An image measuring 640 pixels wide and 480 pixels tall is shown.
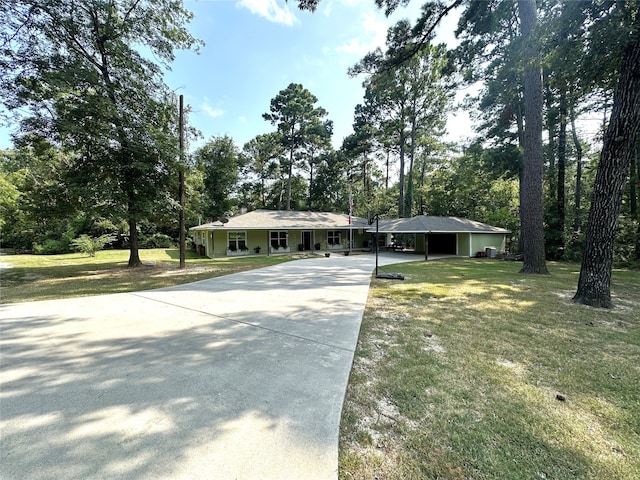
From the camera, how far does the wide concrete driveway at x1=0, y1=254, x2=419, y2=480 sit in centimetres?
178

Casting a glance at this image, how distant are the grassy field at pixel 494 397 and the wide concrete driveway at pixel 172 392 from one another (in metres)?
0.34

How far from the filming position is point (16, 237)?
73.6 feet

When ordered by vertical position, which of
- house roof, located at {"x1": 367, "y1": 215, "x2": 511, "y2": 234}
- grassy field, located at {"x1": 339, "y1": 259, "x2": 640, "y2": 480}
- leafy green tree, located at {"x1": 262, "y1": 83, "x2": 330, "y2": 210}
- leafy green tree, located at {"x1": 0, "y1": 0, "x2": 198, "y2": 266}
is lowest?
grassy field, located at {"x1": 339, "y1": 259, "x2": 640, "y2": 480}

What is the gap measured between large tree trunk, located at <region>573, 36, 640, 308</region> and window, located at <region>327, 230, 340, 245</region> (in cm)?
1707

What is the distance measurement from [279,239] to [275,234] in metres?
0.48

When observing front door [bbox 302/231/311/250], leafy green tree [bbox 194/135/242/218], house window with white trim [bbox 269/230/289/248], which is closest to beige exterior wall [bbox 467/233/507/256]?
front door [bbox 302/231/311/250]

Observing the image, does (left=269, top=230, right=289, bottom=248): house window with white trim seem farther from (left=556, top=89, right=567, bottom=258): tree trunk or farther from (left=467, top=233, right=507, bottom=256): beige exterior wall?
(left=556, top=89, right=567, bottom=258): tree trunk

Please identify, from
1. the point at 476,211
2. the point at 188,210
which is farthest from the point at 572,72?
the point at 476,211

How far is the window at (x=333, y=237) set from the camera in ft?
73.2

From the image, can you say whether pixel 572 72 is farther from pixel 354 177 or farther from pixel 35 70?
pixel 354 177

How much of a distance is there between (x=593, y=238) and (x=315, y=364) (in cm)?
671

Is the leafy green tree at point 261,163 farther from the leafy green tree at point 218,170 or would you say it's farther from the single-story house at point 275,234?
the single-story house at point 275,234

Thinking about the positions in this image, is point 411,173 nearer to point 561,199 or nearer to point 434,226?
point 434,226

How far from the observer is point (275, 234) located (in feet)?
64.7
